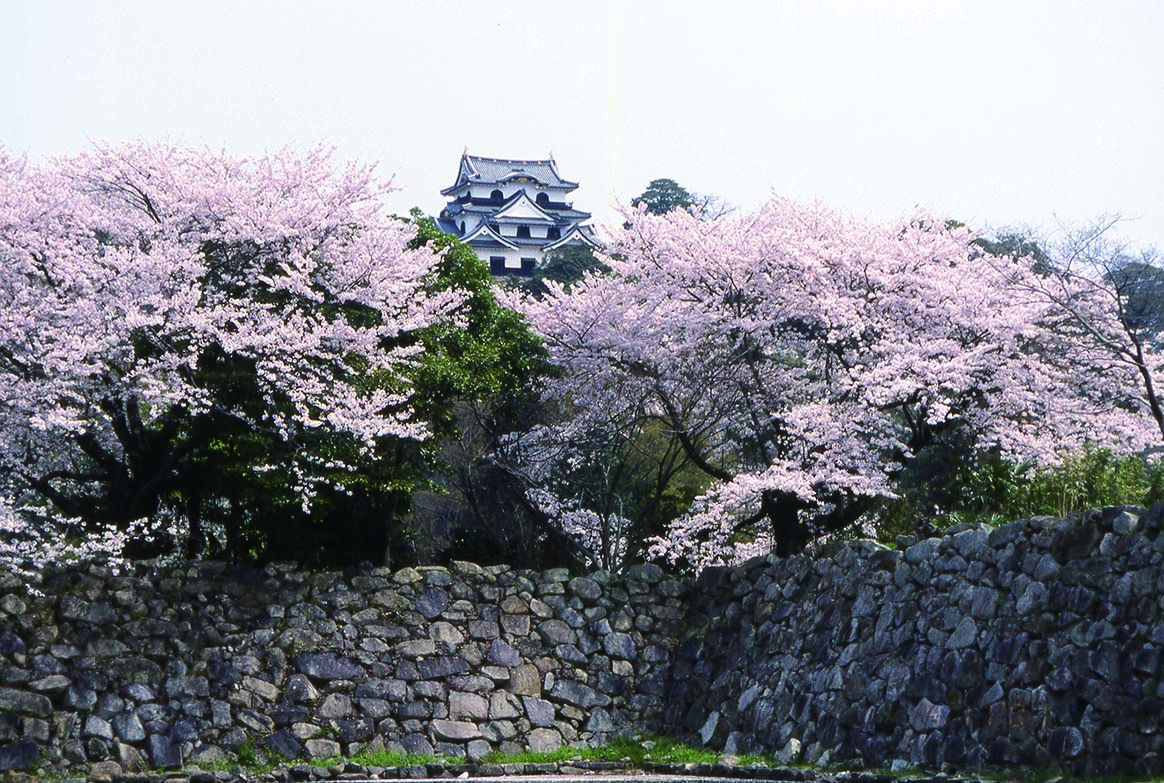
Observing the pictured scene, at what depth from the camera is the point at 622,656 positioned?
1803 centimetres

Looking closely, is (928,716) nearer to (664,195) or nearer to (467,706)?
(467,706)

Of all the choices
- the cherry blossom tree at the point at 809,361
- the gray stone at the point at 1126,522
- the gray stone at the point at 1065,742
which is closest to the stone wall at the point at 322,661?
the cherry blossom tree at the point at 809,361

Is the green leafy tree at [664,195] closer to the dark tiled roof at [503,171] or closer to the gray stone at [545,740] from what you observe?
the dark tiled roof at [503,171]

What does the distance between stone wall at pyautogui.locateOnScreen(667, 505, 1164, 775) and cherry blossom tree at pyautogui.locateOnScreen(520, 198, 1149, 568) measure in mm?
2046

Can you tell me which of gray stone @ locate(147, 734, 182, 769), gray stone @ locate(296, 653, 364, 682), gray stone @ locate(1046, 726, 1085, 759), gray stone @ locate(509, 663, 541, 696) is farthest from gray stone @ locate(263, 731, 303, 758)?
gray stone @ locate(1046, 726, 1085, 759)

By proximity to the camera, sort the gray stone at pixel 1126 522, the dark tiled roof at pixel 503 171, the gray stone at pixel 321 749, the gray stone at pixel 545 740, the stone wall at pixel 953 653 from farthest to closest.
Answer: the dark tiled roof at pixel 503 171, the gray stone at pixel 545 740, the gray stone at pixel 321 749, the gray stone at pixel 1126 522, the stone wall at pixel 953 653

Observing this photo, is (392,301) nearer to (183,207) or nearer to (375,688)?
(183,207)

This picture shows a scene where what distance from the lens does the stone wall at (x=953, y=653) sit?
10781 millimetres

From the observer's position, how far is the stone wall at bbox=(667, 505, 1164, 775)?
35.4 ft

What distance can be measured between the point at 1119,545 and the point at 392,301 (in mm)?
10358

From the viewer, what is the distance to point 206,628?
16344mm

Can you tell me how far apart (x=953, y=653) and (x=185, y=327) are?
9.83m

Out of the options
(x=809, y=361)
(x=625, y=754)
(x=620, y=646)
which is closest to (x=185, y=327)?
(x=620, y=646)

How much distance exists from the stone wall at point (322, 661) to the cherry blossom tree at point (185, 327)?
1459mm
